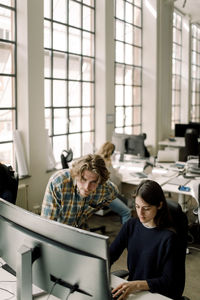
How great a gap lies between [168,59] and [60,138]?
4533 mm

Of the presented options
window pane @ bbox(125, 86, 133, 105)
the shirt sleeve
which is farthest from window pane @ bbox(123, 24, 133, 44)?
the shirt sleeve

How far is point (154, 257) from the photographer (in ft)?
6.64

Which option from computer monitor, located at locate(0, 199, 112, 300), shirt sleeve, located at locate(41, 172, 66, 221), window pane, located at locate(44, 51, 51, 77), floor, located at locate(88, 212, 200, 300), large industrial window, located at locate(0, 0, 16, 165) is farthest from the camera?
window pane, located at locate(44, 51, 51, 77)

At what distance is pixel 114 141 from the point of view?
6.03 metres

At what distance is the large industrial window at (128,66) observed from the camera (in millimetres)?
7574

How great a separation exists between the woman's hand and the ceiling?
808cm

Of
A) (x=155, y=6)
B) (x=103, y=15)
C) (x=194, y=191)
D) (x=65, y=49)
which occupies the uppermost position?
(x=155, y=6)

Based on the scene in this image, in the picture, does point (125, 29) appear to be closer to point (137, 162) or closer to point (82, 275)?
point (137, 162)

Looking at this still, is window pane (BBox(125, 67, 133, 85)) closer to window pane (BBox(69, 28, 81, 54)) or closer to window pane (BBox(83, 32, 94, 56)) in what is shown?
window pane (BBox(83, 32, 94, 56))

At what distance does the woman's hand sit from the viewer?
180 centimetres

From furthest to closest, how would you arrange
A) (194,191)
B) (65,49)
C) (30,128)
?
1. (65,49)
2. (30,128)
3. (194,191)

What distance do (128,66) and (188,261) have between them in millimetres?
5202

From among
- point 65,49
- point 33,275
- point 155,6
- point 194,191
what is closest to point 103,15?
point 65,49

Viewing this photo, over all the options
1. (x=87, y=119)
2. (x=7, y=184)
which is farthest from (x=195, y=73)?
(x=7, y=184)
